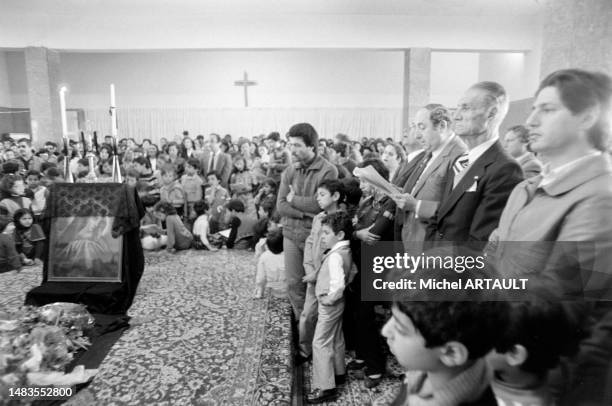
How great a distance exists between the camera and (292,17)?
9.36 meters

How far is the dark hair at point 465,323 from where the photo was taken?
67cm

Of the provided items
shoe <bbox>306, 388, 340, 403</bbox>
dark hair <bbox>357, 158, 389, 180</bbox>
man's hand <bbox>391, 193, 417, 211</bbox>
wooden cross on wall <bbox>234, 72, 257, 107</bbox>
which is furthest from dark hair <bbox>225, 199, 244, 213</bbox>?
wooden cross on wall <bbox>234, 72, 257, 107</bbox>

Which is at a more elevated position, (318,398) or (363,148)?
(363,148)

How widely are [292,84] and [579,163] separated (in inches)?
513

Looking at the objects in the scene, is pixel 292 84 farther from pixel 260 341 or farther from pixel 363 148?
pixel 260 341

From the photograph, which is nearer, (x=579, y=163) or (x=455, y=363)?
(x=455, y=363)

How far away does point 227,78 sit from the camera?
13.5 m

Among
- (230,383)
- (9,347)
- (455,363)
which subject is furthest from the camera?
(230,383)

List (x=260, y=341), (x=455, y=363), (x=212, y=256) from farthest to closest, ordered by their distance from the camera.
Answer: (x=212, y=256) → (x=260, y=341) → (x=455, y=363)

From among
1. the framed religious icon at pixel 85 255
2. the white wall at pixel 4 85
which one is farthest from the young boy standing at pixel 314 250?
the white wall at pixel 4 85

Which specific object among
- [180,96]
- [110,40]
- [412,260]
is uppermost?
[110,40]

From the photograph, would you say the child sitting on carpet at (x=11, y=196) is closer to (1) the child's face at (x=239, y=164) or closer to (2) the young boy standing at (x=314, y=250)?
(1) the child's face at (x=239, y=164)

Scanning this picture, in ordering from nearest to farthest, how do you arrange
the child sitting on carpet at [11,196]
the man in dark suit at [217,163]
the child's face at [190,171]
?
the child sitting on carpet at [11,196] → the child's face at [190,171] → the man in dark suit at [217,163]

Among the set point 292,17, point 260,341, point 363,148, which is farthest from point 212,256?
point 292,17
